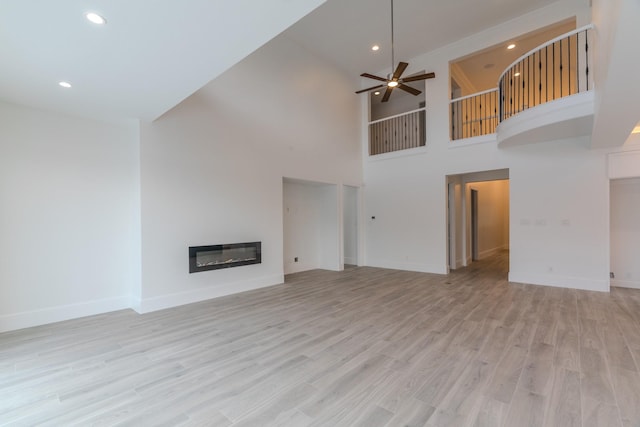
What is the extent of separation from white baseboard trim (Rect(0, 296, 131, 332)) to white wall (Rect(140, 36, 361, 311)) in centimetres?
51

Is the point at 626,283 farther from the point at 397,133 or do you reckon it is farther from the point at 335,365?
the point at 335,365

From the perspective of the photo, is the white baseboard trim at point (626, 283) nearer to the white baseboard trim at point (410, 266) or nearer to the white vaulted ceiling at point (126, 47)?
the white baseboard trim at point (410, 266)

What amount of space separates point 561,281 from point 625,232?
1.47 meters

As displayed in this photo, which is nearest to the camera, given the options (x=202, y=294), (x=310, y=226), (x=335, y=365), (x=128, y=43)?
(x=128, y=43)

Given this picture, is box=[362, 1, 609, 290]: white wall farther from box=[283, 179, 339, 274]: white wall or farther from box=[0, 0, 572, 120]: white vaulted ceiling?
box=[0, 0, 572, 120]: white vaulted ceiling

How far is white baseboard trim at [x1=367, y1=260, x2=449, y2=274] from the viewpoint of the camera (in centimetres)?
662

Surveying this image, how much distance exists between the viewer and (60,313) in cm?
371

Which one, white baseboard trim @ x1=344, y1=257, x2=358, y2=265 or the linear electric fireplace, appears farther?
white baseboard trim @ x1=344, y1=257, x2=358, y2=265

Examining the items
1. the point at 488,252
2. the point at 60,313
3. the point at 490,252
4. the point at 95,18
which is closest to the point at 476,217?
the point at 488,252

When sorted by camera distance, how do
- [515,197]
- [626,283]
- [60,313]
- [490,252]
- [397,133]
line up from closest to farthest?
[60,313], [626,283], [515,197], [397,133], [490,252]

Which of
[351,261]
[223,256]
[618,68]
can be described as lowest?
[351,261]

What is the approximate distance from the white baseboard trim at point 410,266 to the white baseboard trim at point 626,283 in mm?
2878

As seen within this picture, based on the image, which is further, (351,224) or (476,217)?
(476,217)

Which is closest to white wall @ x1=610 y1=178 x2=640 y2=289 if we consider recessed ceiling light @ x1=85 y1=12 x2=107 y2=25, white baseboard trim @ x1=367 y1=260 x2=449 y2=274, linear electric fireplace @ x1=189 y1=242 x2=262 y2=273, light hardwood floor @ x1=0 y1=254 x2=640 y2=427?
light hardwood floor @ x1=0 y1=254 x2=640 y2=427
